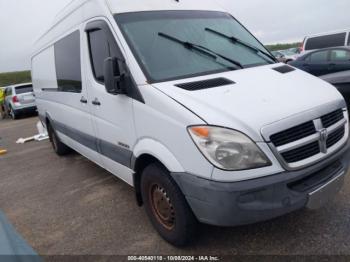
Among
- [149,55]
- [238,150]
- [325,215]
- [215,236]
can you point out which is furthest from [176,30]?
[325,215]

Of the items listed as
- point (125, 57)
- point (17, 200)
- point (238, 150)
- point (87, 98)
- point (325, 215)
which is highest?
point (125, 57)

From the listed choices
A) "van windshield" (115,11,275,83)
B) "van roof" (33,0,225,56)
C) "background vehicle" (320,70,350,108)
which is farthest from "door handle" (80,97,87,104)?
"background vehicle" (320,70,350,108)

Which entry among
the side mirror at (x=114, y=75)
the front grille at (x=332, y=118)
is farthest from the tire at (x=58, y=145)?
the front grille at (x=332, y=118)

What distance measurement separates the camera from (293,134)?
262cm

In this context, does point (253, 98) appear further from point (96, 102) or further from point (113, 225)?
point (113, 225)

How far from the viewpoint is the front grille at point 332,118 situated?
286cm

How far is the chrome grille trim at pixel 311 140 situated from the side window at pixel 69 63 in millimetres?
2772

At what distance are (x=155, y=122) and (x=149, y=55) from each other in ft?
2.31

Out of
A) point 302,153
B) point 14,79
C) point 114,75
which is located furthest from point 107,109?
point 14,79

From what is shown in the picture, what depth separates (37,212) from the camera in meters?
4.50

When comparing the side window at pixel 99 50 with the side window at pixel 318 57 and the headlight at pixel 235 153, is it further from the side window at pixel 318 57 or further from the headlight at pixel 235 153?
the side window at pixel 318 57

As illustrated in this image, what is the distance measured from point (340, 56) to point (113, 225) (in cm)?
909

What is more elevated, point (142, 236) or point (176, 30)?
point (176, 30)

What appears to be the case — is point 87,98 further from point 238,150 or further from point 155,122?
point 238,150
